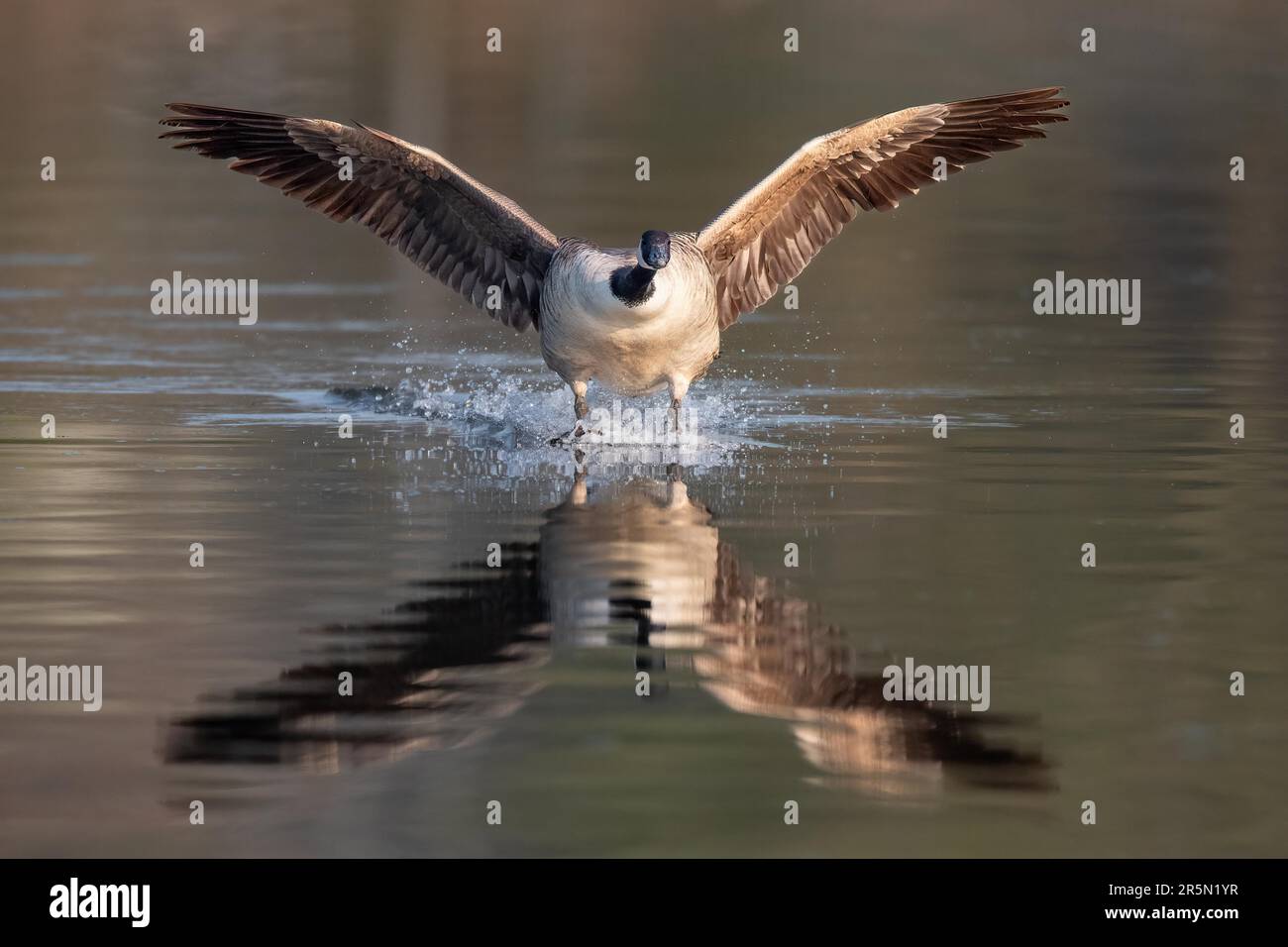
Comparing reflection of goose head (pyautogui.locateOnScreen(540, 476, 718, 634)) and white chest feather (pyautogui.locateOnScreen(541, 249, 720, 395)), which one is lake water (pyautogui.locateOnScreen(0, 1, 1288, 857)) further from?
white chest feather (pyautogui.locateOnScreen(541, 249, 720, 395))

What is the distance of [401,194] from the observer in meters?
14.5

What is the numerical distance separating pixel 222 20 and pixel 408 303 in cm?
3149

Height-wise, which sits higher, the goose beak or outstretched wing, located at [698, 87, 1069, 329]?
outstretched wing, located at [698, 87, 1069, 329]

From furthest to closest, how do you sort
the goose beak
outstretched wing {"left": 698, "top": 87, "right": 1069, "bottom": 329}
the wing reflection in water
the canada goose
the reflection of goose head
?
outstretched wing {"left": 698, "top": 87, "right": 1069, "bottom": 329}
the canada goose
the goose beak
the reflection of goose head
the wing reflection in water

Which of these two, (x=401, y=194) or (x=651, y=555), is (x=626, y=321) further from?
Answer: (x=651, y=555)

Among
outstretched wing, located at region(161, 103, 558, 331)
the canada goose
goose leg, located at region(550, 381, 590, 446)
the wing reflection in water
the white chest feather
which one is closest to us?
the wing reflection in water

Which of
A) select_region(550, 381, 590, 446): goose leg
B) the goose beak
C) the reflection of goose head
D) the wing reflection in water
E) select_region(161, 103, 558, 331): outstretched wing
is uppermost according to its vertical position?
select_region(161, 103, 558, 331): outstretched wing

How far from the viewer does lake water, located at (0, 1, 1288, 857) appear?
7020 millimetres

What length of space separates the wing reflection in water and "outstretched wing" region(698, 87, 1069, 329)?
4.55 meters

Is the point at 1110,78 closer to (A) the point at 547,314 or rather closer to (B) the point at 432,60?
(B) the point at 432,60

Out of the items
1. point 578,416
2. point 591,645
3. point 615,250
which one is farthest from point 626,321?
point 591,645

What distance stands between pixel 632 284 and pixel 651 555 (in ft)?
10.0

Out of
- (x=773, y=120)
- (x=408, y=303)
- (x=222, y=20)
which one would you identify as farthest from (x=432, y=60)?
(x=408, y=303)

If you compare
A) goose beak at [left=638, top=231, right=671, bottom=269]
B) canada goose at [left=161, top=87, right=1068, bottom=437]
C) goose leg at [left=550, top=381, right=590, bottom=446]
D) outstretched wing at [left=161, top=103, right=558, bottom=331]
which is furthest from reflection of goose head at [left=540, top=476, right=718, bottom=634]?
outstretched wing at [left=161, top=103, right=558, bottom=331]
